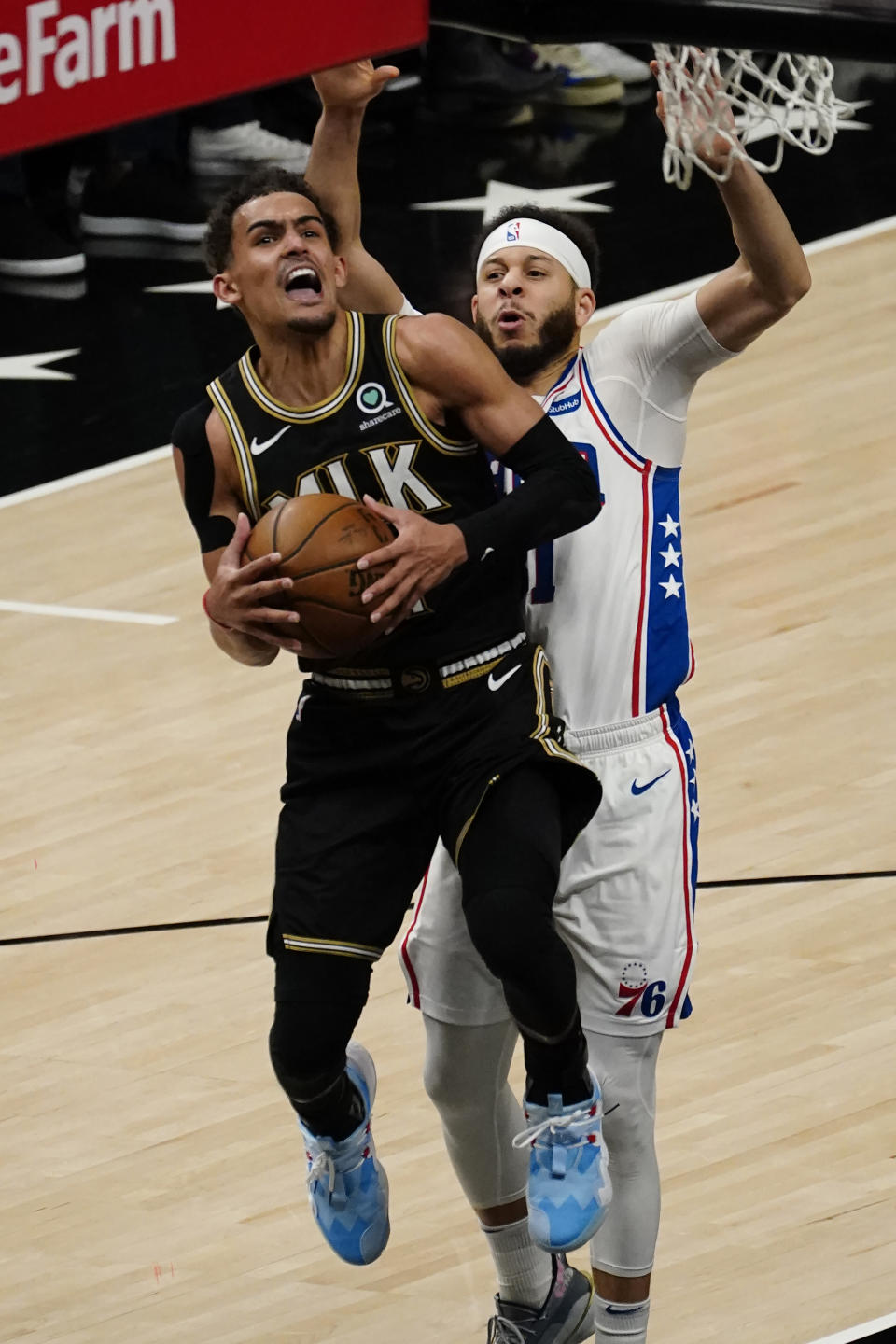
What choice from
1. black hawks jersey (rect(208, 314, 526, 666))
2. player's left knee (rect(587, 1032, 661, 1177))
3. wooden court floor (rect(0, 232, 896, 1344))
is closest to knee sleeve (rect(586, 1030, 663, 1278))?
player's left knee (rect(587, 1032, 661, 1177))

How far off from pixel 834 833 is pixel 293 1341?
2.54m

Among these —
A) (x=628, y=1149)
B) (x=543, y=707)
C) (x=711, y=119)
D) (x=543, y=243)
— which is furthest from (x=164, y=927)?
(x=711, y=119)

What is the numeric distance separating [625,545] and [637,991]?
831 millimetres

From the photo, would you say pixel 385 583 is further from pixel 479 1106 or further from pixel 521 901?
pixel 479 1106

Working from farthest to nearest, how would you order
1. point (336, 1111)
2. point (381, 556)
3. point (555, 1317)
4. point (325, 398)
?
point (555, 1317) → point (336, 1111) → point (325, 398) → point (381, 556)

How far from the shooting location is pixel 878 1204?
5.33 meters

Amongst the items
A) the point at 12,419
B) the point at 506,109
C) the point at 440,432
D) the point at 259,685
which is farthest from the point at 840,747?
the point at 506,109

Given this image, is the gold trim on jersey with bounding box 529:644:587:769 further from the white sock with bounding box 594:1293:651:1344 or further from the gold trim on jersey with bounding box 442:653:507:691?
the white sock with bounding box 594:1293:651:1344

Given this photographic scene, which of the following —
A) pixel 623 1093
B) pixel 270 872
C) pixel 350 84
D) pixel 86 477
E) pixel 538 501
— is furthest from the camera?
pixel 86 477

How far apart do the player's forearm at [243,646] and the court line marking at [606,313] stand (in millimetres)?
4795

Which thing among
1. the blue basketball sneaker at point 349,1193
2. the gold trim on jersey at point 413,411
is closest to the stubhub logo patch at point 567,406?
the gold trim on jersey at point 413,411

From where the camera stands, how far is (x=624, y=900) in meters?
4.70

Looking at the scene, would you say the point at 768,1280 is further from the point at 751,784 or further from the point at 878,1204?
the point at 751,784

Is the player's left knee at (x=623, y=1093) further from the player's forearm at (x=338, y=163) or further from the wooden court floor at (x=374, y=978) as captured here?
the player's forearm at (x=338, y=163)
